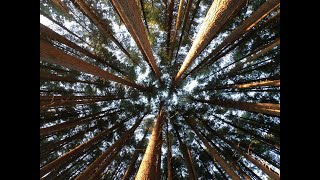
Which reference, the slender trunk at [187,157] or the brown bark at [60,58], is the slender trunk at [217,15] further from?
the slender trunk at [187,157]

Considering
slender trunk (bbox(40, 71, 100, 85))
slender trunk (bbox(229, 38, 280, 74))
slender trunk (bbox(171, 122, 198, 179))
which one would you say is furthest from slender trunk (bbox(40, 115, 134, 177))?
slender trunk (bbox(229, 38, 280, 74))

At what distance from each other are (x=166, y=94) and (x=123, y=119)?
1833mm

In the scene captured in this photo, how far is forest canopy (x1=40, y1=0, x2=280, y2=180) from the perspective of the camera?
8.43 meters

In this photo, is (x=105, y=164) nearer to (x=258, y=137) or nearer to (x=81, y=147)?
(x=81, y=147)

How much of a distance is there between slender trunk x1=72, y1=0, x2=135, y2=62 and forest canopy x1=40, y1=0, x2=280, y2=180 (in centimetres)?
3

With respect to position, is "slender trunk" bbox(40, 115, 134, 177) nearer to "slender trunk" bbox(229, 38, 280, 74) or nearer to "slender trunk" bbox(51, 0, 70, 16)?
"slender trunk" bbox(51, 0, 70, 16)

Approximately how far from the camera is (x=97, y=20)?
8250 mm

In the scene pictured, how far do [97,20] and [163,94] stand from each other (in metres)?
3.56

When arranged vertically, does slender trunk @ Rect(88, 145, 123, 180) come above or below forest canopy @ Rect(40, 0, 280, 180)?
below

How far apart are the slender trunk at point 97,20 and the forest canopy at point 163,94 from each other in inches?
1.3

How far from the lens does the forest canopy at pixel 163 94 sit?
8.43 metres

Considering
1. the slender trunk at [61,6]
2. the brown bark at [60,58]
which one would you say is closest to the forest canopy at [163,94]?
the slender trunk at [61,6]
